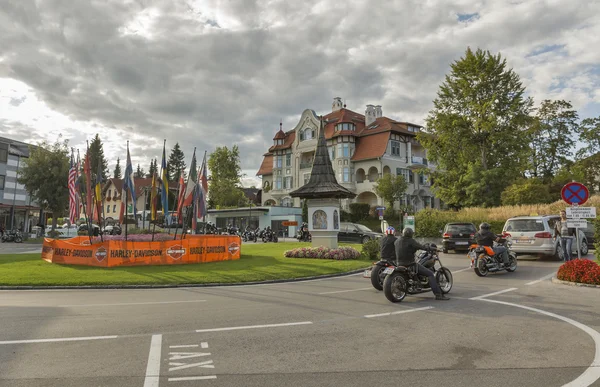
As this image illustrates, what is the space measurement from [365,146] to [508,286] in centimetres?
4424

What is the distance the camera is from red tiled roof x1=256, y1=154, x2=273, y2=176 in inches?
2677

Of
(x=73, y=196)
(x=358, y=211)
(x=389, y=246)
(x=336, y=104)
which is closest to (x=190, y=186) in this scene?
(x=73, y=196)

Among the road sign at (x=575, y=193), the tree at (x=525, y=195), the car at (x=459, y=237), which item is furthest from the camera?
the tree at (x=525, y=195)

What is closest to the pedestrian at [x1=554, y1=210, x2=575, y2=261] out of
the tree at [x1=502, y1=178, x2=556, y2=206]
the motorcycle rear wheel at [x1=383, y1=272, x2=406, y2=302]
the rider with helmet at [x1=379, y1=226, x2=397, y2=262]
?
the rider with helmet at [x1=379, y1=226, x2=397, y2=262]

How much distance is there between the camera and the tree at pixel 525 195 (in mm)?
33844

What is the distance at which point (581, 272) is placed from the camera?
36.6ft

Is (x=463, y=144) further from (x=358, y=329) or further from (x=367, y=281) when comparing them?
(x=358, y=329)

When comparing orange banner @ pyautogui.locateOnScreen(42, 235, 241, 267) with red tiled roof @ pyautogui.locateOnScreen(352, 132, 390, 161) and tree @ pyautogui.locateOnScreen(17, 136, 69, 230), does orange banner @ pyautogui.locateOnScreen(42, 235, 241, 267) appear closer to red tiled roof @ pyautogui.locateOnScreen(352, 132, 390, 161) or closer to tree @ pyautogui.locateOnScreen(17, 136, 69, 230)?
tree @ pyautogui.locateOnScreen(17, 136, 69, 230)

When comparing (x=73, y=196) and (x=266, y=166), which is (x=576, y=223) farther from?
(x=266, y=166)

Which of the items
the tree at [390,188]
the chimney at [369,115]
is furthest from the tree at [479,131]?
the chimney at [369,115]

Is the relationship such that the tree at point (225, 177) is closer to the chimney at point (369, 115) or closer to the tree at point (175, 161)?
the chimney at point (369, 115)

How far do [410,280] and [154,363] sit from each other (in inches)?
244

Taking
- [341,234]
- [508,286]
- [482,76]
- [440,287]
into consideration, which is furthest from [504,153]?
[440,287]

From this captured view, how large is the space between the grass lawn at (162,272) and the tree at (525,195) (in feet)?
72.6
